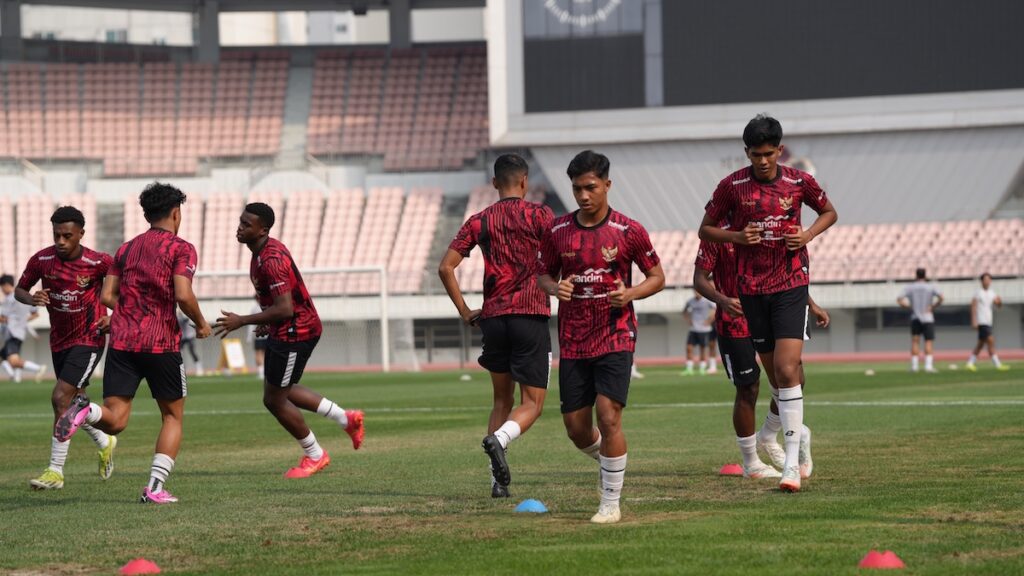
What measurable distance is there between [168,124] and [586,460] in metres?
41.2

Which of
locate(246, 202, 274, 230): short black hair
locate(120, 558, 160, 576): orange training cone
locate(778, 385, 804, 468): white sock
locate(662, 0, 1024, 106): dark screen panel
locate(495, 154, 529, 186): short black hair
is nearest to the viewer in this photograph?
locate(120, 558, 160, 576): orange training cone

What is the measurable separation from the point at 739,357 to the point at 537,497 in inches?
83.9

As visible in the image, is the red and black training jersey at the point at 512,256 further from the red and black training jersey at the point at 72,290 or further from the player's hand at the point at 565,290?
the red and black training jersey at the point at 72,290

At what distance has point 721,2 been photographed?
127 feet

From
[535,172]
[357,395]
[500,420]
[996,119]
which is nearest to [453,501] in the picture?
[500,420]

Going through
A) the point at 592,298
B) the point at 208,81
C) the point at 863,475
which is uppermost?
the point at 208,81

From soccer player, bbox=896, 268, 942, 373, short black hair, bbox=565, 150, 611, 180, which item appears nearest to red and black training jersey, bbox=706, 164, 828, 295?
short black hair, bbox=565, 150, 611, 180

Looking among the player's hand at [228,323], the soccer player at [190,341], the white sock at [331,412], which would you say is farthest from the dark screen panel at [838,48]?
the player's hand at [228,323]

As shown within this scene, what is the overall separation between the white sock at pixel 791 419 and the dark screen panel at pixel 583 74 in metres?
30.4

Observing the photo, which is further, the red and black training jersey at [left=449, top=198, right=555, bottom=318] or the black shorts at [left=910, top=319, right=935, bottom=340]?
the black shorts at [left=910, top=319, right=935, bottom=340]

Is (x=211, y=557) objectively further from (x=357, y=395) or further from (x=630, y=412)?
(x=357, y=395)

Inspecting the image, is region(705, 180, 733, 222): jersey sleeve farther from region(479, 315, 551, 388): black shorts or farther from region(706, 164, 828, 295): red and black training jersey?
region(479, 315, 551, 388): black shorts

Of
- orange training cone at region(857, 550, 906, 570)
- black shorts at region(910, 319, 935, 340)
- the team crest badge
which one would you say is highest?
the team crest badge

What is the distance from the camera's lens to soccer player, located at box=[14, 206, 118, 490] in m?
11.5
